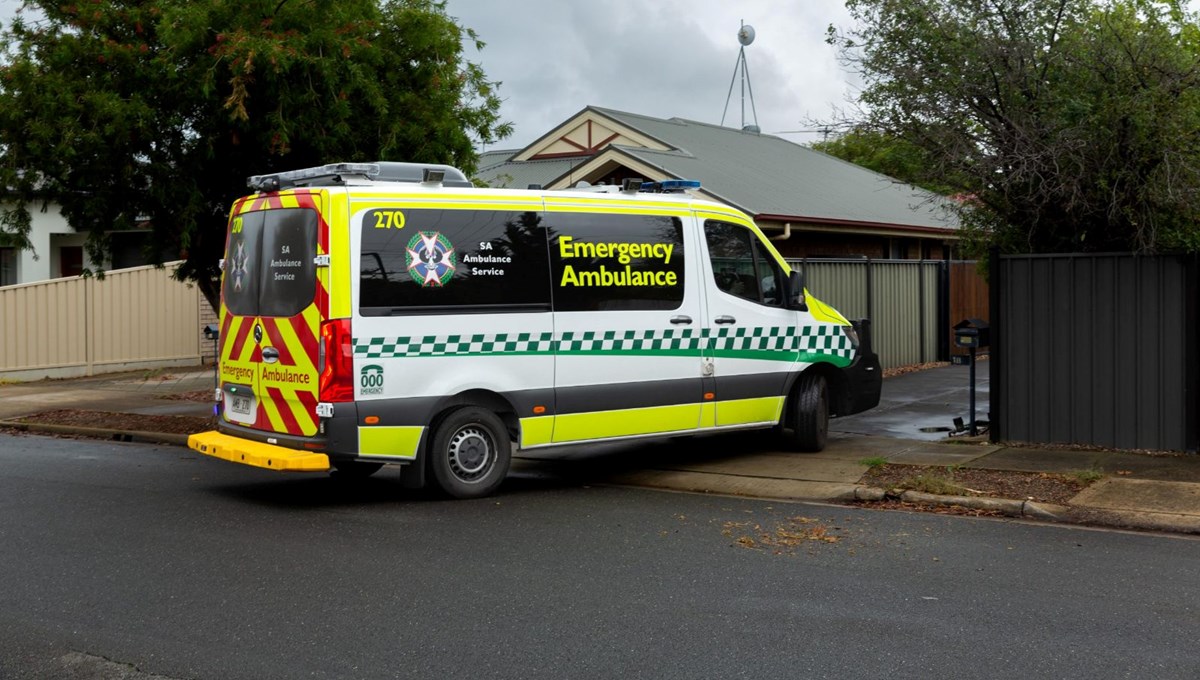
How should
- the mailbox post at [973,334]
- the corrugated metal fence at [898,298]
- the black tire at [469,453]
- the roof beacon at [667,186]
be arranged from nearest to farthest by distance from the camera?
the black tire at [469,453] < the roof beacon at [667,186] < the mailbox post at [973,334] < the corrugated metal fence at [898,298]

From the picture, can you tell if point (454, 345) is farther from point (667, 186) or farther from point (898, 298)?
point (898, 298)

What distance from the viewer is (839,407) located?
11789 mm

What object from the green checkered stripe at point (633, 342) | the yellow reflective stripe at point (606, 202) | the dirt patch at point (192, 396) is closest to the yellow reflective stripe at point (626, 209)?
the yellow reflective stripe at point (606, 202)

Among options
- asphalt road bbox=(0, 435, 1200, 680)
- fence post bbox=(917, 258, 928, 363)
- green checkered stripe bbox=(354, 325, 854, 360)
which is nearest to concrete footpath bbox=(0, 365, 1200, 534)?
asphalt road bbox=(0, 435, 1200, 680)

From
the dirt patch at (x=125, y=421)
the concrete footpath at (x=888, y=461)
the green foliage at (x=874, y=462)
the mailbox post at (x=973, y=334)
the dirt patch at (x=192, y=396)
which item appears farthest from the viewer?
the dirt patch at (x=192, y=396)

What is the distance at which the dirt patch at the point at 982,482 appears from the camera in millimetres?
8945

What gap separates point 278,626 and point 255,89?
8071 mm

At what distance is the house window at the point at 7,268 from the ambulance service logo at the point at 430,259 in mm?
18999

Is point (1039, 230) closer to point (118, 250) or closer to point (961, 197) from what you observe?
point (961, 197)

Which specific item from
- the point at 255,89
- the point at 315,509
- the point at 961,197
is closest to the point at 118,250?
the point at 255,89

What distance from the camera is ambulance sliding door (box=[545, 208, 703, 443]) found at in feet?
32.2

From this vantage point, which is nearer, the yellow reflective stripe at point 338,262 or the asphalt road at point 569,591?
the asphalt road at point 569,591

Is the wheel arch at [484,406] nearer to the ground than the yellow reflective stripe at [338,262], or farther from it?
nearer to the ground

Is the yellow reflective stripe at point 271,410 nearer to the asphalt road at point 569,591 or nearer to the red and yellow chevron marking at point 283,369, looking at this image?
the red and yellow chevron marking at point 283,369
